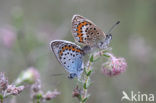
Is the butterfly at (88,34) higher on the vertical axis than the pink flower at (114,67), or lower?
higher

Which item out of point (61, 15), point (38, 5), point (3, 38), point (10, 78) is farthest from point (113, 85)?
point (38, 5)

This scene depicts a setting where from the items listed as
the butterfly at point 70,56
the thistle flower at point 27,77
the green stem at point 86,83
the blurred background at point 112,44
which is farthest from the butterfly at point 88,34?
the blurred background at point 112,44

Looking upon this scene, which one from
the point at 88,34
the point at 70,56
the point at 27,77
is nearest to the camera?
the point at 70,56

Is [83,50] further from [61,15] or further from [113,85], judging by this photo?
[61,15]

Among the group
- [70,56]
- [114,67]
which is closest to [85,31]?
[70,56]

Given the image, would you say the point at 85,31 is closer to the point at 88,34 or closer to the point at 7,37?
the point at 88,34

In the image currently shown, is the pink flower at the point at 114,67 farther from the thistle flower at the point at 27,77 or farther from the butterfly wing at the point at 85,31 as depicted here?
the thistle flower at the point at 27,77

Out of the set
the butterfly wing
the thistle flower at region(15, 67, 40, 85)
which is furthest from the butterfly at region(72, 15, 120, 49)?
the thistle flower at region(15, 67, 40, 85)
